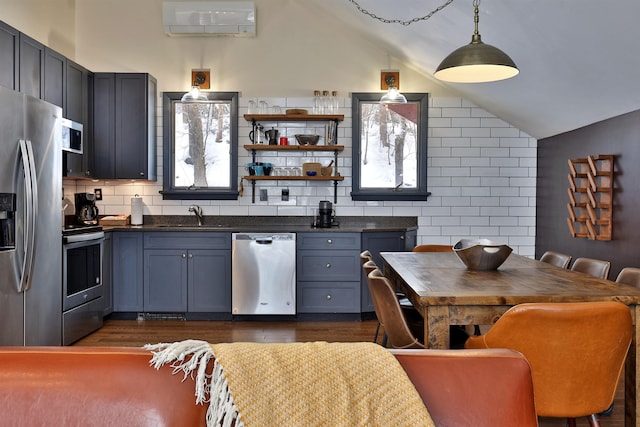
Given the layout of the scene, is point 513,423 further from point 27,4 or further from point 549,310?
point 27,4

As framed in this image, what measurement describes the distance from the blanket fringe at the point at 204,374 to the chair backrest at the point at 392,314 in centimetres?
140

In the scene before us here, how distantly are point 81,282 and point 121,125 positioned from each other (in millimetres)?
1716

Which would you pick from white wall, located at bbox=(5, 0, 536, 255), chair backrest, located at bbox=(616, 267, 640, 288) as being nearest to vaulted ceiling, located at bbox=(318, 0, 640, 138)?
white wall, located at bbox=(5, 0, 536, 255)

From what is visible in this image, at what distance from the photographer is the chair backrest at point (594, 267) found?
9.34 ft

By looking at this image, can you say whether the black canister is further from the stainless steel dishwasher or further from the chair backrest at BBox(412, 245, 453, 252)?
the chair backrest at BBox(412, 245, 453, 252)

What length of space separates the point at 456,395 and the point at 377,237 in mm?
3791

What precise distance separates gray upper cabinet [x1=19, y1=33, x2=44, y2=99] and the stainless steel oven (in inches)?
45.2

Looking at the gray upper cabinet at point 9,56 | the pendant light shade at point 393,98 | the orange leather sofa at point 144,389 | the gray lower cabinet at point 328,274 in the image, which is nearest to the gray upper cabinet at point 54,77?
the gray upper cabinet at point 9,56

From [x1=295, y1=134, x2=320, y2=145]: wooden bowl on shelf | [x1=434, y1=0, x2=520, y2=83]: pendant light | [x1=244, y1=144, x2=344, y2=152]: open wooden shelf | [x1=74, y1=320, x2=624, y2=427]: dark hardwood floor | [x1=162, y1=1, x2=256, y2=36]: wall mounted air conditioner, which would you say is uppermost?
[x1=162, y1=1, x2=256, y2=36]: wall mounted air conditioner


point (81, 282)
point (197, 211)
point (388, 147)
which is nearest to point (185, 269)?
point (197, 211)

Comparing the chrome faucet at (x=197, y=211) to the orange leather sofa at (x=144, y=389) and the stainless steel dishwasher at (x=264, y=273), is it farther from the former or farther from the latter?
the orange leather sofa at (x=144, y=389)

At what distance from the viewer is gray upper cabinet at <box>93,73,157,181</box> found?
199 inches

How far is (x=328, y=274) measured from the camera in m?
4.85

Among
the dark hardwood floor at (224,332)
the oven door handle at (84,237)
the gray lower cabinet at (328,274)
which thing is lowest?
the dark hardwood floor at (224,332)
